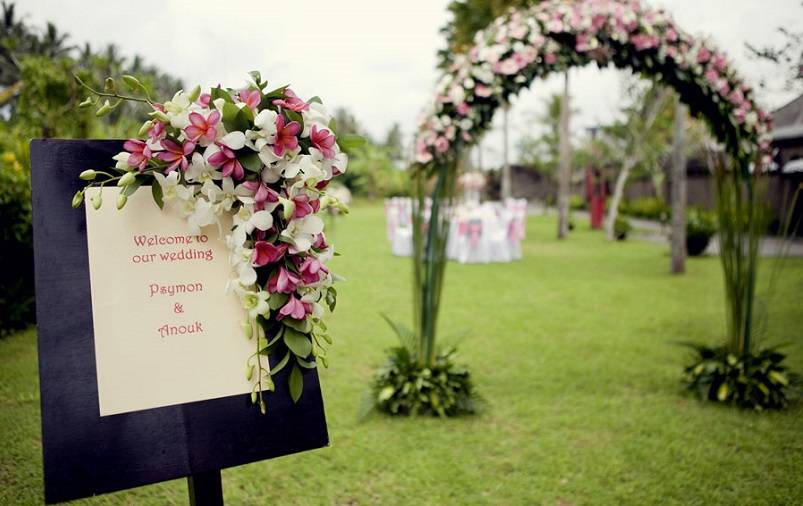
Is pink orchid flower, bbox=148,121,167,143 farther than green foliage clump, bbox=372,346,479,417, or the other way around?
green foliage clump, bbox=372,346,479,417

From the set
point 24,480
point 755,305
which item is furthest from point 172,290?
point 755,305

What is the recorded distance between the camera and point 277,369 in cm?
134

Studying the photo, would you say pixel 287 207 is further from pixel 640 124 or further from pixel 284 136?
pixel 640 124

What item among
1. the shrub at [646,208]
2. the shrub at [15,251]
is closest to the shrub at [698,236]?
the shrub at [646,208]

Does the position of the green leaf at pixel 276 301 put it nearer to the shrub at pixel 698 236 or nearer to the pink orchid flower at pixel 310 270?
the pink orchid flower at pixel 310 270

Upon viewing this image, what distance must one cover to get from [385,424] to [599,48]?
8.16 feet

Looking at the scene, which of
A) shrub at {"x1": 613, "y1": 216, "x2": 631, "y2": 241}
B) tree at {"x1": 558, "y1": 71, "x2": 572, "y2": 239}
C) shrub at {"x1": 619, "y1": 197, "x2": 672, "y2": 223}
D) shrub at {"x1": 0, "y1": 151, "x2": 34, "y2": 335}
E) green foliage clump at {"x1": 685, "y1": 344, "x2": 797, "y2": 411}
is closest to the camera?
green foliage clump at {"x1": 685, "y1": 344, "x2": 797, "y2": 411}

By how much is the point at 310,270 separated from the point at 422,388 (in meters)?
2.34

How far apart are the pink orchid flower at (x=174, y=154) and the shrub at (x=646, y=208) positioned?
18991 mm

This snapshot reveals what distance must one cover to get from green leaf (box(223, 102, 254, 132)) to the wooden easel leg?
2.68 ft

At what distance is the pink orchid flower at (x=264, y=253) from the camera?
1280 mm

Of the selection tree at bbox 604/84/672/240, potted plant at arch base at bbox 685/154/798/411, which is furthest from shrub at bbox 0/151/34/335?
tree at bbox 604/84/672/240

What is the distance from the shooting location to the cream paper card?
1.26m

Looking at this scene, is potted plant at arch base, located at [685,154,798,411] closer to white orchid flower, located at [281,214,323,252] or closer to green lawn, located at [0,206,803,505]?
green lawn, located at [0,206,803,505]
